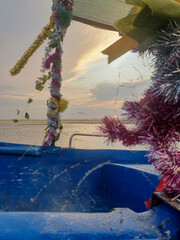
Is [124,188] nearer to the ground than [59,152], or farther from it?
nearer to the ground

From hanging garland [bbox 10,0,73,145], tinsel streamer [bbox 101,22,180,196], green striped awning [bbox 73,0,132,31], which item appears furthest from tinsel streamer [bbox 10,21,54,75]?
tinsel streamer [bbox 101,22,180,196]

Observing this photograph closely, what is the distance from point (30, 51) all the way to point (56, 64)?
0.32 metres

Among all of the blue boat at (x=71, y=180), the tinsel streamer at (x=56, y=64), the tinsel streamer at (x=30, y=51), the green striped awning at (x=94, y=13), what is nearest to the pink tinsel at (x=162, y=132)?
the blue boat at (x=71, y=180)

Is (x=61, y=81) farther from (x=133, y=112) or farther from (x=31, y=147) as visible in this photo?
(x=133, y=112)

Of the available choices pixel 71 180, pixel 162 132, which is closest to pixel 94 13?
pixel 71 180

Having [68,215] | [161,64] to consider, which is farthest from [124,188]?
[161,64]

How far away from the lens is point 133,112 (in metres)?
0.61

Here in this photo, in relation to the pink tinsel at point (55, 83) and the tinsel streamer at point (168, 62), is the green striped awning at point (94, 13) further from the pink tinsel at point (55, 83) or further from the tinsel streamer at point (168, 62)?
the tinsel streamer at point (168, 62)

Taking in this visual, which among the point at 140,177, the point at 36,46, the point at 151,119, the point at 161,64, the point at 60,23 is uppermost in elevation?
the point at 60,23

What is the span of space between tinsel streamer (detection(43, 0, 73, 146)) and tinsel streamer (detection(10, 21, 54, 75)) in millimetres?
141

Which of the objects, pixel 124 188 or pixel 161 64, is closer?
pixel 161 64

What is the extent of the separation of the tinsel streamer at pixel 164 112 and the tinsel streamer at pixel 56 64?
131cm

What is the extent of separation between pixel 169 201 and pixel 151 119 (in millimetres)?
224

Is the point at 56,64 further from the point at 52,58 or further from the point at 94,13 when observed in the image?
the point at 94,13
